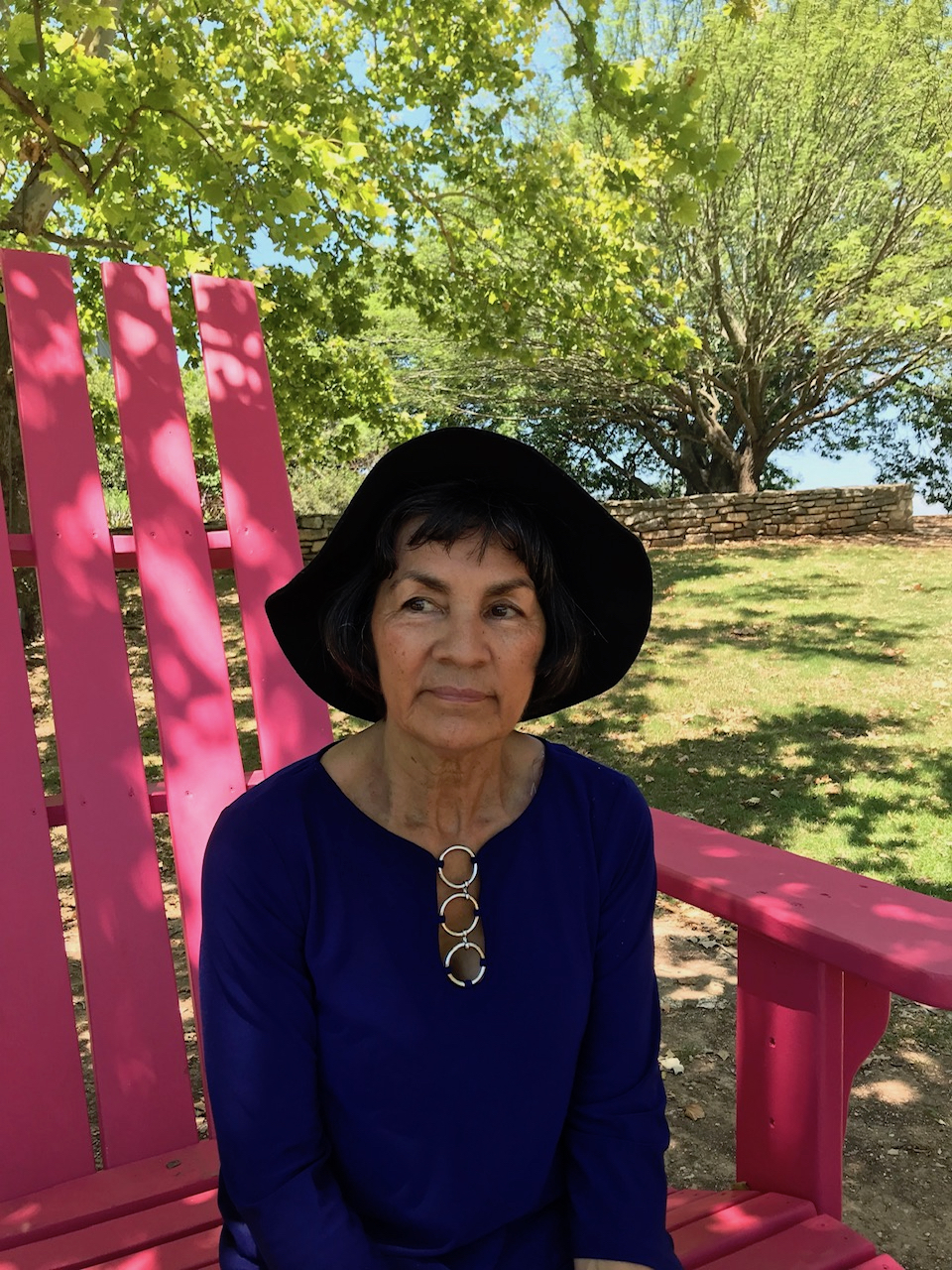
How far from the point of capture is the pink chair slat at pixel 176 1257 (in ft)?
5.43

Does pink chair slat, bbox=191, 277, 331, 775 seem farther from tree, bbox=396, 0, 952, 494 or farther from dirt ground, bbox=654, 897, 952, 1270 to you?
tree, bbox=396, 0, 952, 494

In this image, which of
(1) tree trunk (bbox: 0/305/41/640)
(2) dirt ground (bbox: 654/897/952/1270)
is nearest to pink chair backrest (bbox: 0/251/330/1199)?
(2) dirt ground (bbox: 654/897/952/1270)

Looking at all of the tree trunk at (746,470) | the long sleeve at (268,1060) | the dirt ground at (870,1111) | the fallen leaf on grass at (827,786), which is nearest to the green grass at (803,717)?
the fallen leaf on grass at (827,786)

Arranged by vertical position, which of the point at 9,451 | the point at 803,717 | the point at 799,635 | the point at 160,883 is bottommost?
the point at 803,717

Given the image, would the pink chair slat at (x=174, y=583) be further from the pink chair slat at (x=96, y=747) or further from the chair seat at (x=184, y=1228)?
the chair seat at (x=184, y=1228)

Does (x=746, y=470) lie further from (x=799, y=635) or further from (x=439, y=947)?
(x=439, y=947)

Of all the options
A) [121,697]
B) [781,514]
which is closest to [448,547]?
[121,697]

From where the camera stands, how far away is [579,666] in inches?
63.2

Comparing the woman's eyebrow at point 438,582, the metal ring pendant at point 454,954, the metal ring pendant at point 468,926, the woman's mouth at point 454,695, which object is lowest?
the metal ring pendant at point 454,954

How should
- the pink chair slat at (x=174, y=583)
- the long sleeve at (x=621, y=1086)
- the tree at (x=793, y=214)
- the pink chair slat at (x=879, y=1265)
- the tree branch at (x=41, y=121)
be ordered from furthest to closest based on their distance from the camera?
the tree at (x=793, y=214) → the tree branch at (x=41, y=121) → the pink chair slat at (x=174, y=583) → the pink chair slat at (x=879, y=1265) → the long sleeve at (x=621, y=1086)

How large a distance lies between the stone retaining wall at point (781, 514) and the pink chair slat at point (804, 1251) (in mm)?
14573

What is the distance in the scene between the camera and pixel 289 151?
6.10 metres

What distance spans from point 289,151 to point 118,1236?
581 cm

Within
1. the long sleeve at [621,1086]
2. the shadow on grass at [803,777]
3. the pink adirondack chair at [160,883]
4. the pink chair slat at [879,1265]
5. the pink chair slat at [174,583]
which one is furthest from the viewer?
the shadow on grass at [803,777]
